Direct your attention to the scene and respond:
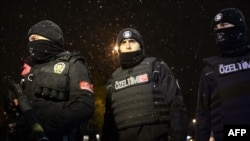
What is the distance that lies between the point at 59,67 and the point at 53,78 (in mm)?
167

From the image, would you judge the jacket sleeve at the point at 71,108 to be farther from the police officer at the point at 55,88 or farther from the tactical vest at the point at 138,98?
the tactical vest at the point at 138,98

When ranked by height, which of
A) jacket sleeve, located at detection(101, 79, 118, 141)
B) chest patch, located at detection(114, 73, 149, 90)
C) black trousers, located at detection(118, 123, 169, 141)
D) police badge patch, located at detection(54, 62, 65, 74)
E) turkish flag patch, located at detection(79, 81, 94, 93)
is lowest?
black trousers, located at detection(118, 123, 169, 141)

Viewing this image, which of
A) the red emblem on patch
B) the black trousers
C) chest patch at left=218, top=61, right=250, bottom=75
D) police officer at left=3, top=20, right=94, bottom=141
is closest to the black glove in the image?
police officer at left=3, top=20, right=94, bottom=141

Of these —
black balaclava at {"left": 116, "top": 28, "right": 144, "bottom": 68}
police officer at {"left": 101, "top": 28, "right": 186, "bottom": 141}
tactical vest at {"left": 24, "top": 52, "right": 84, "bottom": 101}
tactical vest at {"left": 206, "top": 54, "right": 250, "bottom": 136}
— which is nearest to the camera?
tactical vest at {"left": 24, "top": 52, "right": 84, "bottom": 101}

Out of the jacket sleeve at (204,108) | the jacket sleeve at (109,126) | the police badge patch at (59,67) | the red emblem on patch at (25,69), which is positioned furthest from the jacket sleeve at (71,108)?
the jacket sleeve at (204,108)

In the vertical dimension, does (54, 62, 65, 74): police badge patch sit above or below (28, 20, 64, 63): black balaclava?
below

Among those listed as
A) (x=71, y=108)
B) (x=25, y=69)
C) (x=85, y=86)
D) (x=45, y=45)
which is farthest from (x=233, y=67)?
(x=25, y=69)

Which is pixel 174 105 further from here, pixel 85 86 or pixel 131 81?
pixel 85 86

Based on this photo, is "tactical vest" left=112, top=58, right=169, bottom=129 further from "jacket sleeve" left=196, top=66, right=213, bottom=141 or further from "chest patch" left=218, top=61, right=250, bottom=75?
"chest patch" left=218, top=61, right=250, bottom=75

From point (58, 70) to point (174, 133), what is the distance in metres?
1.70

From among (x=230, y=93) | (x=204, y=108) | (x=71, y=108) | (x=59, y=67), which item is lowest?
(x=71, y=108)

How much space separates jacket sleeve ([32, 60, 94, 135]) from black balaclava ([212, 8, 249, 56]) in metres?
2.10

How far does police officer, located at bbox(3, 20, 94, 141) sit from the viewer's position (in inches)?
141

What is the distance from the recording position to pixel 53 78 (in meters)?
3.79
